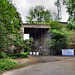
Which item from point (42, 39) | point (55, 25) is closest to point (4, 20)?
point (55, 25)

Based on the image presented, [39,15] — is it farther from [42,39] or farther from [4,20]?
[4,20]

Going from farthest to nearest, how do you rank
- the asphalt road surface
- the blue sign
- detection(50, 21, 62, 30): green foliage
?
1. detection(50, 21, 62, 30): green foliage
2. the blue sign
3. the asphalt road surface

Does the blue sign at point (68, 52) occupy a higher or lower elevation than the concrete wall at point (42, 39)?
lower

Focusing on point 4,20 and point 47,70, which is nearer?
point 47,70

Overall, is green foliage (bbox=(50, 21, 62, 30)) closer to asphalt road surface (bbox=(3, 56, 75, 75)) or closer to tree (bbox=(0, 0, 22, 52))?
tree (bbox=(0, 0, 22, 52))

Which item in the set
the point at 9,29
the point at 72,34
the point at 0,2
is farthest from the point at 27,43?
the point at 72,34

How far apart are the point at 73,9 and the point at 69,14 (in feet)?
2.66

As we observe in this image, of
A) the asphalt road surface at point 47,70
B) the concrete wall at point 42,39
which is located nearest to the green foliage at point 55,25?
the concrete wall at point 42,39

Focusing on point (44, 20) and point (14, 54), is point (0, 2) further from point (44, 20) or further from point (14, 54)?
point (44, 20)

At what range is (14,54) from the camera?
17.3m

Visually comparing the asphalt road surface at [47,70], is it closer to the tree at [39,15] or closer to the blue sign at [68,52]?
the blue sign at [68,52]

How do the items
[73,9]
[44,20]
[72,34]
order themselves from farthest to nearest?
1. [44,20]
2. [72,34]
3. [73,9]

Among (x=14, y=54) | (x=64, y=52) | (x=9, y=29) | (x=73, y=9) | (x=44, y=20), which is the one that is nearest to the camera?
(x=73, y=9)

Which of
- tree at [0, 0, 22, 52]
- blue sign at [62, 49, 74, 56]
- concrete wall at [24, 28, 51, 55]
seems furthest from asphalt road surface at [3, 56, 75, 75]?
concrete wall at [24, 28, 51, 55]
